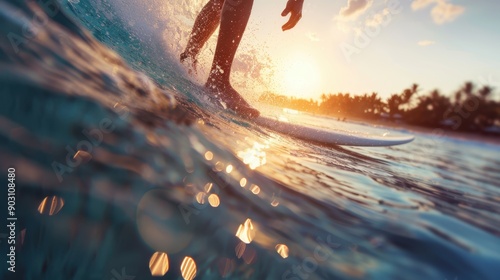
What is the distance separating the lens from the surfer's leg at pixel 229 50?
91.3 inches

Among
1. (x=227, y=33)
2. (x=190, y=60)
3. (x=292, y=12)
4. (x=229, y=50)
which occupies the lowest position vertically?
(x=190, y=60)

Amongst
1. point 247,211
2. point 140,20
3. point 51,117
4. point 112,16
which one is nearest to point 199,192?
point 247,211

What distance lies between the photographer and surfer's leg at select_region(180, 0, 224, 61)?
2891 mm

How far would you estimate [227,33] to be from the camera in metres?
2.37

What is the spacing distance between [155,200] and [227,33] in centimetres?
190

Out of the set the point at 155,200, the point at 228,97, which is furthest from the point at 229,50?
the point at 155,200

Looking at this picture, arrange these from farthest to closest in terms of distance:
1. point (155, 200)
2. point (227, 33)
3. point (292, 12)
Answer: point (292, 12) < point (227, 33) < point (155, 200)

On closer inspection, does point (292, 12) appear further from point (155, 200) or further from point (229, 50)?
point (155, 200)

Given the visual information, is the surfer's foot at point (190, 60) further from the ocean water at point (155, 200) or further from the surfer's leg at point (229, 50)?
the ocean water at point (155, 200)

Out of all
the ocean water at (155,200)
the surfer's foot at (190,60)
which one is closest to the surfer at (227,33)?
the surfer's foot at (190,60)

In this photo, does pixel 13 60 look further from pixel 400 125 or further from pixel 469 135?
pixel 400 125

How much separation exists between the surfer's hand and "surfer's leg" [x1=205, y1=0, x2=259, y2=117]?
1.57ft

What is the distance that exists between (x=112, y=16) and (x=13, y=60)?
2.74 m

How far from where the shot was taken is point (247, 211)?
0.99 m
